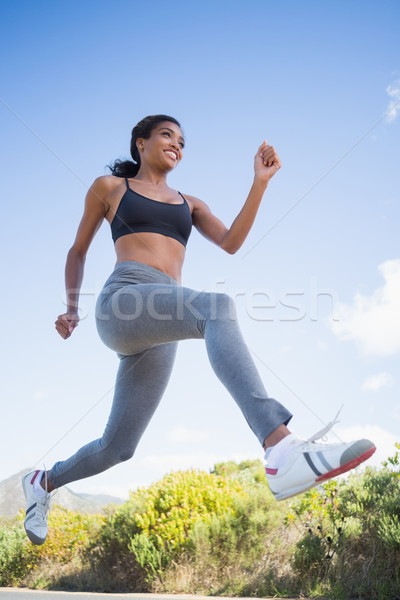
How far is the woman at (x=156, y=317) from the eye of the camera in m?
1.71

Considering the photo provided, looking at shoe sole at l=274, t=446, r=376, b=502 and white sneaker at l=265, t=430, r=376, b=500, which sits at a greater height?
white sneaker at l=265, t=430, r=376, b=500

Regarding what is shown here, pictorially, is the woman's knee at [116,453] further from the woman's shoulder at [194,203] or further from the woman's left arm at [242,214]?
the woman's shoulder at [194,203]

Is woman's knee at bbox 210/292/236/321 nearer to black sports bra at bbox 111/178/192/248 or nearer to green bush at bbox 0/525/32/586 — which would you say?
black sports bra at bbox 111/178/192/248

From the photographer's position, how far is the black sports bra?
109 inches

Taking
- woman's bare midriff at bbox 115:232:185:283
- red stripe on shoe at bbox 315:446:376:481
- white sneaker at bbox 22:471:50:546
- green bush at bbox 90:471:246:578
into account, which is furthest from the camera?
green bush at bbox 90:471:246:578

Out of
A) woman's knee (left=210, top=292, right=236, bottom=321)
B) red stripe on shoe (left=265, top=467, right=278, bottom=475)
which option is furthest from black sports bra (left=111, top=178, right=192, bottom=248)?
red stripe on shoe (left=265, top=467, right=278, bottom=475)

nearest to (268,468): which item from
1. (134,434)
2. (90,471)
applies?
(134,434)

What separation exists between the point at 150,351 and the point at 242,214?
2.92 ft

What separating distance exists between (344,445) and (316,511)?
135 inches

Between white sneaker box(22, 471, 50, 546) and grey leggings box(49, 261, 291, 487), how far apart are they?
0.44 feet

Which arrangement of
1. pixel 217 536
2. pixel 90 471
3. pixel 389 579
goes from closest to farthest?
pixel 90 471
pixel 389 579
pixel 217 536

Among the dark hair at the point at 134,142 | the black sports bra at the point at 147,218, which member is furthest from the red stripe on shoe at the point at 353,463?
the dark hair at the point at 134,142

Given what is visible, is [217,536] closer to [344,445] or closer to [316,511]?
[316,511]

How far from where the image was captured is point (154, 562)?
5.18 metres
